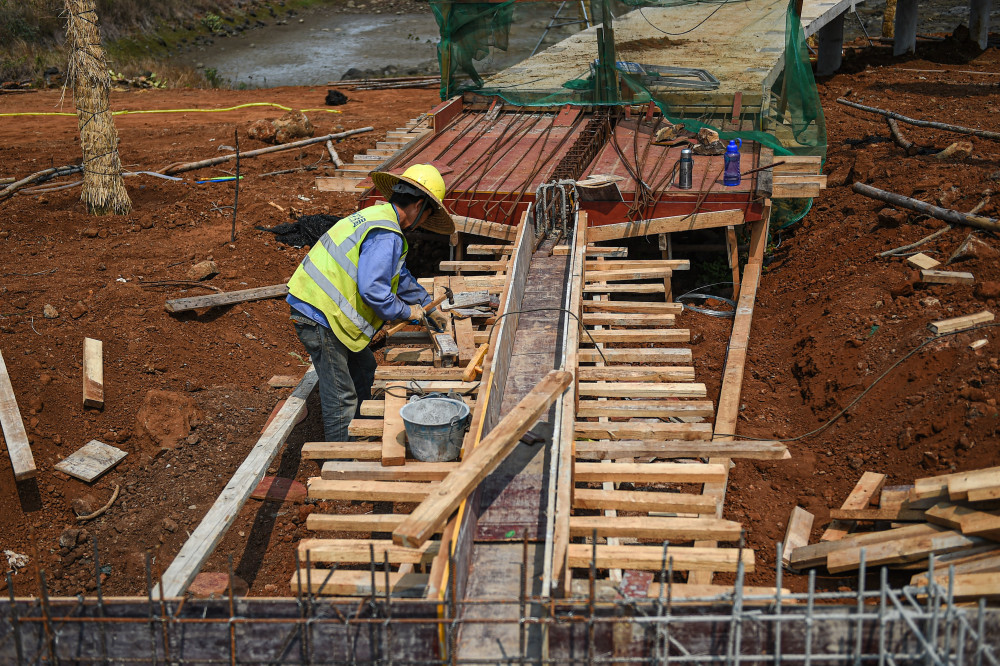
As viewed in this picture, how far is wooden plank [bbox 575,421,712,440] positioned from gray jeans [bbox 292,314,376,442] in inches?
61.6

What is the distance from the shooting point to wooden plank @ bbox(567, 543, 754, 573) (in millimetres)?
3748

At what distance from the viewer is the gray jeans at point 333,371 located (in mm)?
5402

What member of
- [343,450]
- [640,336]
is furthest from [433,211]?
[640,336]

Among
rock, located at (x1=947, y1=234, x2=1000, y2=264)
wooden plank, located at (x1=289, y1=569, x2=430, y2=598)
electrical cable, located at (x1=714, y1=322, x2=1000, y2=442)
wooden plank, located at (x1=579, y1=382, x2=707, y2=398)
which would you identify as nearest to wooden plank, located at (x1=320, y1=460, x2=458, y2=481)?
wooden plank, located at (x1=289, y1=569, x2=430, y2=598)

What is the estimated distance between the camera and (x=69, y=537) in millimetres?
5586

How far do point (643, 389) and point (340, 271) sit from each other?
2.16m

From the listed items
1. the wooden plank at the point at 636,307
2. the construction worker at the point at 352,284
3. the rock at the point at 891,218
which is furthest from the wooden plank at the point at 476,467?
the rock at the point at 891,218

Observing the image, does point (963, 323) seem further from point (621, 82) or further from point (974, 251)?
point (621, 82)

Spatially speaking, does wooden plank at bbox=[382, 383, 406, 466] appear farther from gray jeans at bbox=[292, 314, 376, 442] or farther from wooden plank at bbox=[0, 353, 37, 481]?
wooden plank at bbox=[0, 353, 37, 481]

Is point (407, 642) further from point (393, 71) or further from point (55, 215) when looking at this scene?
point (393, 71)

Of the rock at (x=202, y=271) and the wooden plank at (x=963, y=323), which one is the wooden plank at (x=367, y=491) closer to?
the wooden plank at (x=963, y=323)

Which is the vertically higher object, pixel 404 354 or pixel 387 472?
pixel 404 354

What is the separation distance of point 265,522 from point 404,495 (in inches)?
82.3

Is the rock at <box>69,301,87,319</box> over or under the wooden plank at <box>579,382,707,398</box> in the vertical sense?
over
